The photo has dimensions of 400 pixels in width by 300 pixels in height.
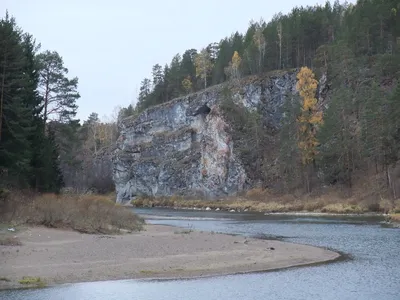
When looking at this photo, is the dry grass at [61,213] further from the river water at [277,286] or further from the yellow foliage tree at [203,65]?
the yellow foliage tree at [203,65]

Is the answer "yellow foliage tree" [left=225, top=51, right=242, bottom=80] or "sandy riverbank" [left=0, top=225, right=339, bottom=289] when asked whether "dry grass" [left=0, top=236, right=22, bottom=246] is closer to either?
"sandy riverbank" [left=0, top=225, right=339, bottom=289]

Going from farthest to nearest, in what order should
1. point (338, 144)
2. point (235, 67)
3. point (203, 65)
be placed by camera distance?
1. point (203, 65)
2. point (235, 67)
3. point (338, 144)

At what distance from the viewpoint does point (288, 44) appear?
10631 cm

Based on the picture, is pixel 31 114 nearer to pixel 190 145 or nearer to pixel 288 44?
pixel 190 145

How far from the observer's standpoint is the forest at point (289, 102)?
112ft

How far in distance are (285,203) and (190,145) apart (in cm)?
3916

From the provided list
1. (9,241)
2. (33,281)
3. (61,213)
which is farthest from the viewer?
(61,213)

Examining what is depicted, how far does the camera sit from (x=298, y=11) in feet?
392

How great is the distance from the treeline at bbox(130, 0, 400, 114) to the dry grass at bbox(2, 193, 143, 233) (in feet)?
214

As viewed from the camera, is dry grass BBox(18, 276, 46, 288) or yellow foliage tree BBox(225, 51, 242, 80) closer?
dry grass BBox(18, 276, 46, 288)

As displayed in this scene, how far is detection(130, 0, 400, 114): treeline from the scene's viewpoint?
295 ft

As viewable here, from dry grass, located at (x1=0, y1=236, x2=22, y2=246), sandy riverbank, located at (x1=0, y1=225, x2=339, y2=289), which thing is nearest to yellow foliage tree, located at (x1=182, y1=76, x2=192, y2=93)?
sandy riverbank, located at (x1=0, y1=225, x2=339, y2=289)

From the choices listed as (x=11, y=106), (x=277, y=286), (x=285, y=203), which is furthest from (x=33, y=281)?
(x=285, y=203)

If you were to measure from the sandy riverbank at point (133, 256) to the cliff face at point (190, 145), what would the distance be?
207 ft
